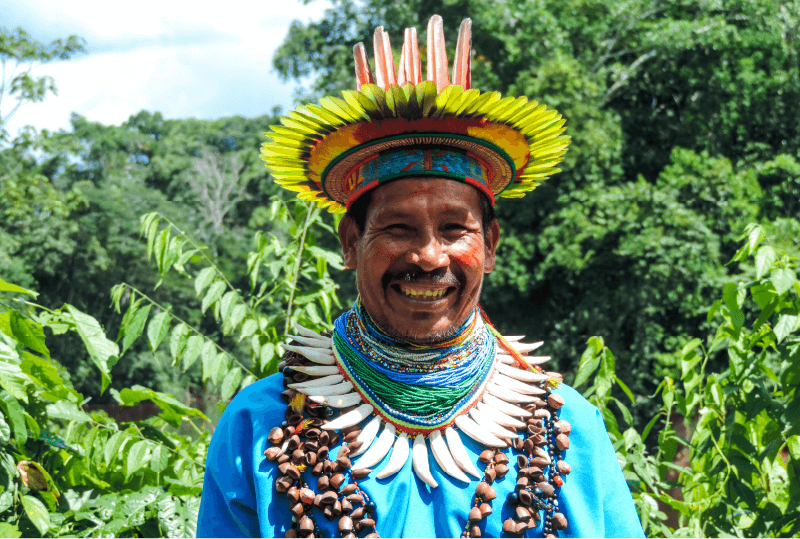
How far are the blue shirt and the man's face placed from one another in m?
0.37

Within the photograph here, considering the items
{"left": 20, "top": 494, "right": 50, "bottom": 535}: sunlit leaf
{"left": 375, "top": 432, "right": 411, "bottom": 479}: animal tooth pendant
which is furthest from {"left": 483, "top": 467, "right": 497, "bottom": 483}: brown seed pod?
{"left": 20, "top": 494, "right": 50, "bottom": 535}: sunlit leaf

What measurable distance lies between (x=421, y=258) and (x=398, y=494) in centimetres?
62

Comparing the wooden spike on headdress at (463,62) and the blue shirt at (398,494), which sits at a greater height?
the wooden spike on headdress at (463,62)

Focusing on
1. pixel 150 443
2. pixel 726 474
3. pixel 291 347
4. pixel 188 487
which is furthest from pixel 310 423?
pixel 726 474

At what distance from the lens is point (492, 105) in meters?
1.87

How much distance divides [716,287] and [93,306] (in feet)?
61.0

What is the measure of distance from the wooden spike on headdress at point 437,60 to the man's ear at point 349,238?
465 mm

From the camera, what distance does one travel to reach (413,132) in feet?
6.34

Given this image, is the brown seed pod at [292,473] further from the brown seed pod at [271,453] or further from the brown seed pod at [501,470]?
the brown seed pod at [501,470]

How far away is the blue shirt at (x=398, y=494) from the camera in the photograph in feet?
6.07

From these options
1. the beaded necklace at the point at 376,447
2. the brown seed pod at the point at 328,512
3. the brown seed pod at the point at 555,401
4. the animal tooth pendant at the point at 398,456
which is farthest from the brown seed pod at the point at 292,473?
the brown seed pod at the point at 555,401

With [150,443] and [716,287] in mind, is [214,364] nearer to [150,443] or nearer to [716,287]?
[150,443]

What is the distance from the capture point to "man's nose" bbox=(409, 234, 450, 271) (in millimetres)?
1895

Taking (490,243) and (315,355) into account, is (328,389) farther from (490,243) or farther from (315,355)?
(490,243)
